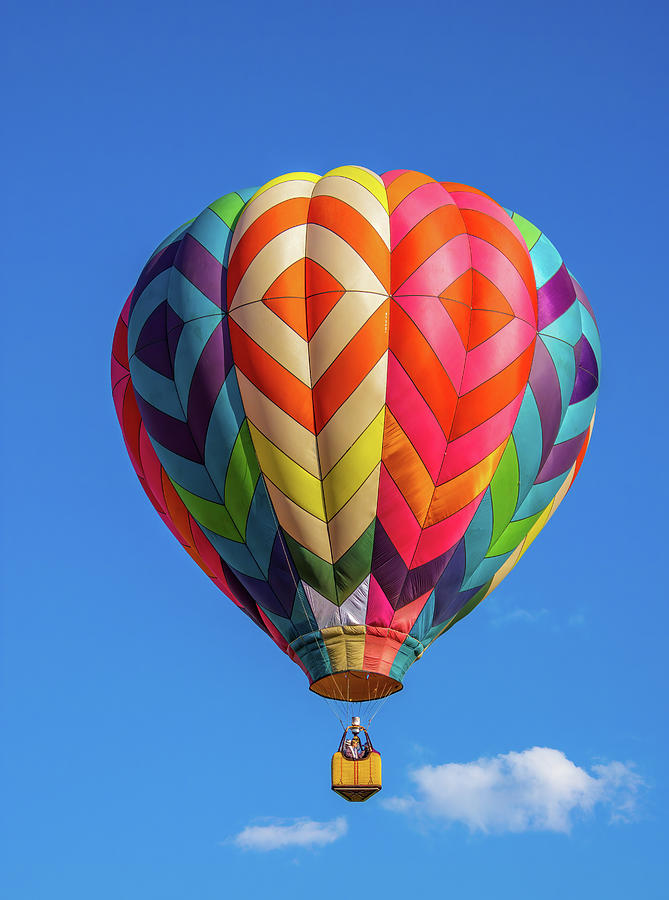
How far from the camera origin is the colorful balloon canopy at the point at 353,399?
59.9ft

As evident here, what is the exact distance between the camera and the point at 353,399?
715 inches

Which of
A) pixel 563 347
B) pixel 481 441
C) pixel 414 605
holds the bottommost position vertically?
pixel 414 605

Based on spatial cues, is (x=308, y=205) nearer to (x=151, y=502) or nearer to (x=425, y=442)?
(x=425, y=442)

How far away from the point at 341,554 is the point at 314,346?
225cm

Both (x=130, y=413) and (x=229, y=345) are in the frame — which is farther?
(x=130, y=413)

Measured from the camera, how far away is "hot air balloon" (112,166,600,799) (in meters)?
18.3

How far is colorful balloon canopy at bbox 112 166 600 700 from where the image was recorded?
59.9ft

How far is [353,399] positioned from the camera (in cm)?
1816

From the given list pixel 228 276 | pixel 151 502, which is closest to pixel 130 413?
pixel 151 502

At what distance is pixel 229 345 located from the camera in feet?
61.4

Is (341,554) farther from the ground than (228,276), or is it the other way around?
(228,276)

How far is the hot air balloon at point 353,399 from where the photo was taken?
18.3m

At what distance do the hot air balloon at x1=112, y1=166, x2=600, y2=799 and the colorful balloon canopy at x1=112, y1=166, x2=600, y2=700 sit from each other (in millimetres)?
22

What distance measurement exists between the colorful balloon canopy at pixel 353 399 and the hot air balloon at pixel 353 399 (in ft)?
0.07
